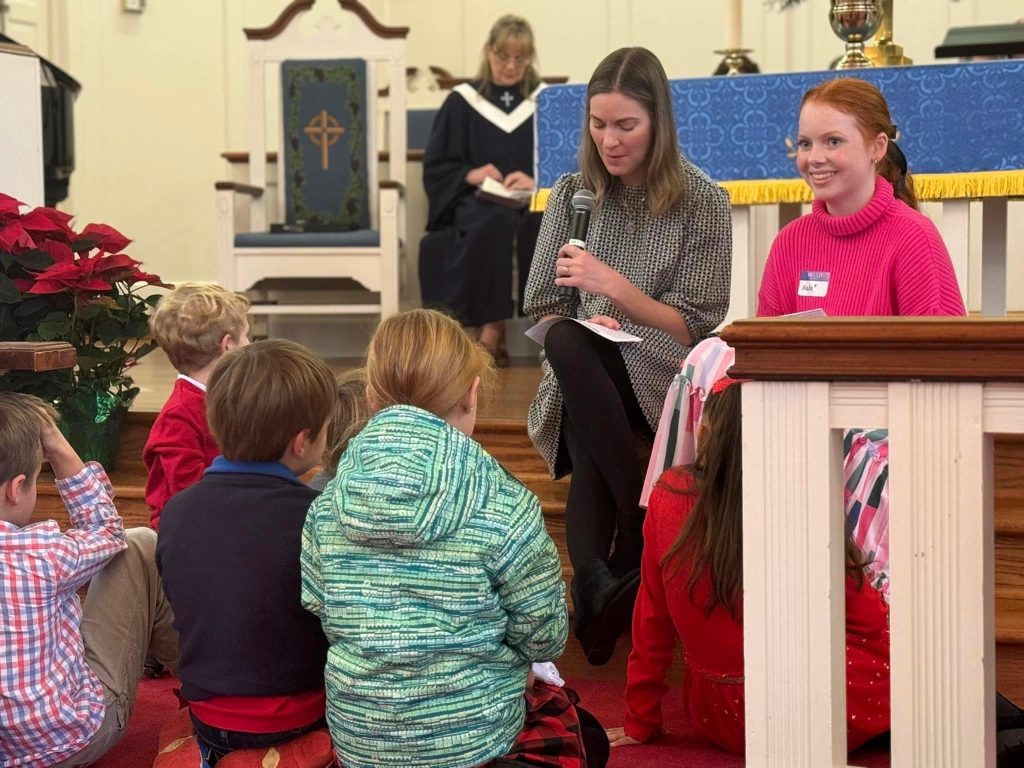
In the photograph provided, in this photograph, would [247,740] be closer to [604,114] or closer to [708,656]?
[708,656]

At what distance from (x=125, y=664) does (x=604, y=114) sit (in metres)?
1.27

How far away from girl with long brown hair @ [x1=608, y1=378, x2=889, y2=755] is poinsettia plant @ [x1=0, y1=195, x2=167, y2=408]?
4.68 feet

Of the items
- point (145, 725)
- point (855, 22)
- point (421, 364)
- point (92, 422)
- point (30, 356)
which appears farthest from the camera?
point (855, 22)

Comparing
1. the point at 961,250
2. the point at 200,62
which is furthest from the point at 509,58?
the point at 961,250

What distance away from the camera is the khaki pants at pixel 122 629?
2043 mm

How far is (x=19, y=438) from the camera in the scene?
191cm

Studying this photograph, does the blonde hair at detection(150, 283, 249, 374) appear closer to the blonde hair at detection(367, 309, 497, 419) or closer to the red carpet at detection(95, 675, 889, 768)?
the red carpet at detection(95, 675, 889, 768)

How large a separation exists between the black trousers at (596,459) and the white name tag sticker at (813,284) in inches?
14.7

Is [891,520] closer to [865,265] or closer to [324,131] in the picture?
[865,265]

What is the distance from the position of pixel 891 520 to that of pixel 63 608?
1234 millimetres

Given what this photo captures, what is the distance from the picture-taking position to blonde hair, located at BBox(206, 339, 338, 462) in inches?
70.9

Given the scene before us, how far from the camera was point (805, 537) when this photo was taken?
1.27 meters

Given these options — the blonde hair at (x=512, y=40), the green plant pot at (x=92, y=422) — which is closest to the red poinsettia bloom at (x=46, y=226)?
the green plant pot at (x=92, y=422)

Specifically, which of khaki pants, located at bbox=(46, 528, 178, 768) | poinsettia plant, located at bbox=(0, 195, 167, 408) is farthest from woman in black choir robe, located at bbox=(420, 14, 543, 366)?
khaki pants, located at bbox=(46, 528, 178, 768)
